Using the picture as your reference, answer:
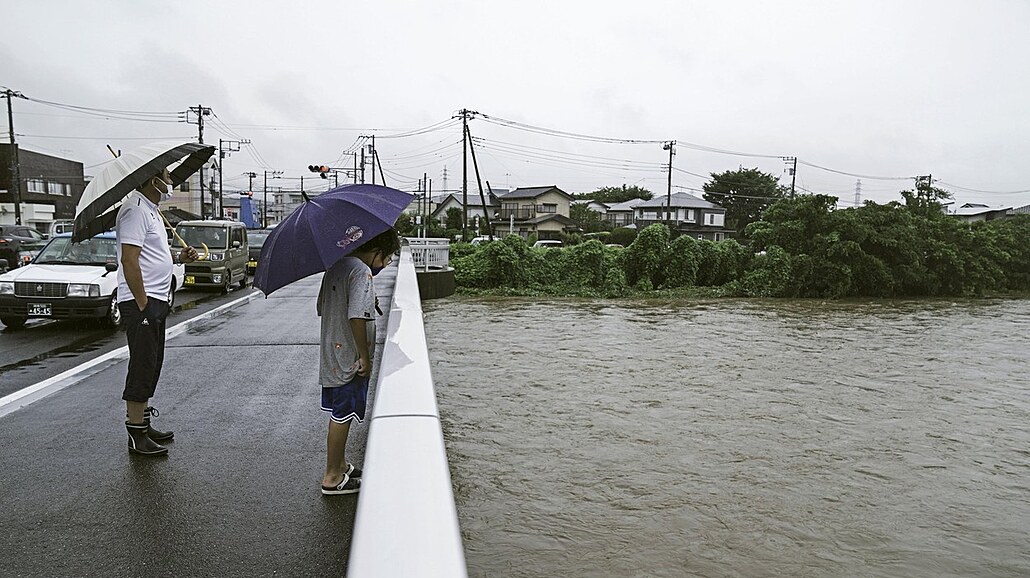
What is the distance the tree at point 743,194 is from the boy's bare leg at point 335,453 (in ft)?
212

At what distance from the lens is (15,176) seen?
3662cm

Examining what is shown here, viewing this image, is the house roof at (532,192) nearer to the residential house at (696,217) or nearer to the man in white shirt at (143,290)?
the residential house at (696,217)

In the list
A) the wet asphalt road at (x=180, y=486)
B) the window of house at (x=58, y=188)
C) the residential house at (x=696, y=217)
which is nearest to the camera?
the wet asphalt road at (x=180, y=486)

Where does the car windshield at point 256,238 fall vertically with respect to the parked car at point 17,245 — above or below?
above

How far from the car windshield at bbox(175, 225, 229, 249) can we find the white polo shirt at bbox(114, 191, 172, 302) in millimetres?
12691

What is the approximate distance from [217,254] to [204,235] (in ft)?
3.00

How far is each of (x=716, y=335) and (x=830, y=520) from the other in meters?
9.70

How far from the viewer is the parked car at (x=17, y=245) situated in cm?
2148

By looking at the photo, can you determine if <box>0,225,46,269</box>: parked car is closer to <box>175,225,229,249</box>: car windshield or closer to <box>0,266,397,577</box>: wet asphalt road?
<box>175,225,229,249</box>: car windshield

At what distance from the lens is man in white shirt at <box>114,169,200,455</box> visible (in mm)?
4172

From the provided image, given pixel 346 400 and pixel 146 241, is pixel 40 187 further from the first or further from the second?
pixel 346 400

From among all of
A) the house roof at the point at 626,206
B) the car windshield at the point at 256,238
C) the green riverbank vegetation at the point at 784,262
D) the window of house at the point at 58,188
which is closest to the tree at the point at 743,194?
the house roof at the point at 626,206

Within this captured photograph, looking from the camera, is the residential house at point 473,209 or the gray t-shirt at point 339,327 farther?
the residential house at point 473,209

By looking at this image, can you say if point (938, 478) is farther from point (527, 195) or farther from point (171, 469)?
point (527, 195)
